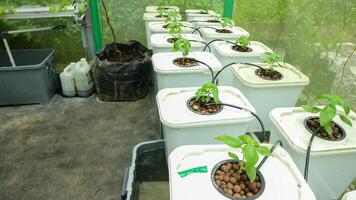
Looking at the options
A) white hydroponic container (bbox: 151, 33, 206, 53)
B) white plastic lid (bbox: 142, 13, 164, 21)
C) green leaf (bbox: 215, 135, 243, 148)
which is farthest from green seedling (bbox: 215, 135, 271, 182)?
white plastic lid (bbox: 142, 13, 164, 21)

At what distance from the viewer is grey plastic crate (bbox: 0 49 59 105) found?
2.07 m

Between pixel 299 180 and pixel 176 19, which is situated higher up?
pixel 176 19

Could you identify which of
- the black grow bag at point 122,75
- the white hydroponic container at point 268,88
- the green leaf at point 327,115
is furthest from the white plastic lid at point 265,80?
the black grow bag at point 122,75

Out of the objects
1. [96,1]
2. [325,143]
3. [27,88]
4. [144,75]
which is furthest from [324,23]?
[27,88]

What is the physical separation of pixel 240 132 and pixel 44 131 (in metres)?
1.58

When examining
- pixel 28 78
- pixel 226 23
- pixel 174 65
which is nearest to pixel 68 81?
pixel 28 78

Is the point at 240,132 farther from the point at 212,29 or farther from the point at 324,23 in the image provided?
the point at 212,29

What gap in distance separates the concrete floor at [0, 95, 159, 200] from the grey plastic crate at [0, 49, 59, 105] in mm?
87

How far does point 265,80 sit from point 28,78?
1914 mm

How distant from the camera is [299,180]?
0.74m

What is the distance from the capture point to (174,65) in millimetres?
1434

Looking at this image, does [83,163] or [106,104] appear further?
[106,104]

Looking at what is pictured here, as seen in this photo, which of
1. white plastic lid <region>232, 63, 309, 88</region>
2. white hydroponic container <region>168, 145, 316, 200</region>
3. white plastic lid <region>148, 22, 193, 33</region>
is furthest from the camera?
white plastic lid <region>148, 22, 193, 33</region>

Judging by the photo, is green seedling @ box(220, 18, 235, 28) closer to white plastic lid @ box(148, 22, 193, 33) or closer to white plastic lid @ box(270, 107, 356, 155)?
white plastic lid @ box(148, 22, 193, 33)
